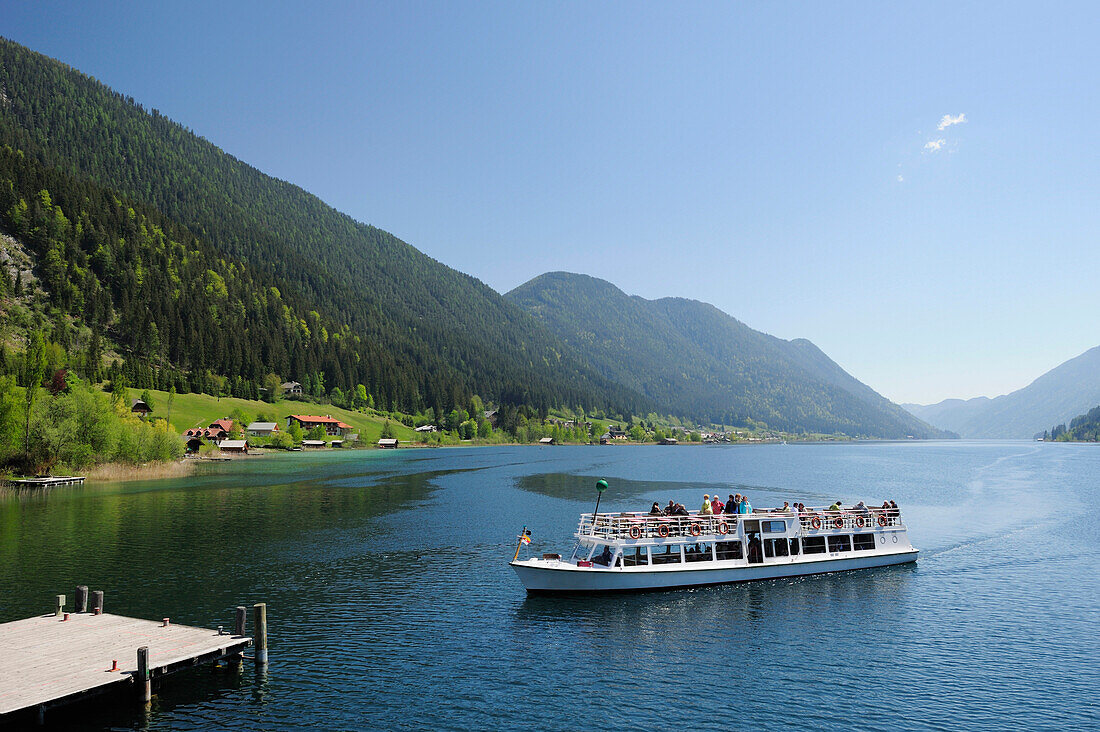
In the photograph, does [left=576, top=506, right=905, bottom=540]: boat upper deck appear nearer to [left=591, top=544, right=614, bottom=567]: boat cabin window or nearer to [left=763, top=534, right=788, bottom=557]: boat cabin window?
[left=591, top=544, right=614, bottom=567]: boat cabin window

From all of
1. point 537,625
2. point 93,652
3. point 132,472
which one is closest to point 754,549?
point 537,625

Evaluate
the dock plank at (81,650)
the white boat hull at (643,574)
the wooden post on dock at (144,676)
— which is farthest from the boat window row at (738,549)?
the wooden post on dock at (144,676)

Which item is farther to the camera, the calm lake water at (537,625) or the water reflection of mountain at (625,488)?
the water reflection of mountain at (625,488)

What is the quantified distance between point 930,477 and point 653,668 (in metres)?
147

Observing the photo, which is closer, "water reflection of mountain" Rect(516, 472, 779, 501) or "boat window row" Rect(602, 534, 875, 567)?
"boat window row" Rect(602, 534, 875, 567)

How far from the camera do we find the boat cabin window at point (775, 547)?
52938 millimetres

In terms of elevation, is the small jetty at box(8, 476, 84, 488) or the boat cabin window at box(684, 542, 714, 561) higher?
the small jetty at box(8, 476, 84, 488)

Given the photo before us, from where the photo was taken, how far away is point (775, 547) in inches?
2101

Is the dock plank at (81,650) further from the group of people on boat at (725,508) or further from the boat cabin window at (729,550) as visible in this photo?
the boat cabin window at (729,550)

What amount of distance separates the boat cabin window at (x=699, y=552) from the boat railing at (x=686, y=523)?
3.85ft

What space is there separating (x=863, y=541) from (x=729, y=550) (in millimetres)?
15629

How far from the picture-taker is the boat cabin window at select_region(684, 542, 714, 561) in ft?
165

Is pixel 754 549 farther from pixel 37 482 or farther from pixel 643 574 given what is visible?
pixel 37 482

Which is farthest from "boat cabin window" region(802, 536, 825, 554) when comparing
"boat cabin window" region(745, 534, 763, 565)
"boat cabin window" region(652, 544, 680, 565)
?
"boat cabin window" region(652, 544, 680, 565)
